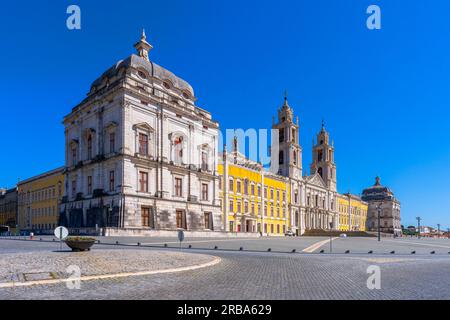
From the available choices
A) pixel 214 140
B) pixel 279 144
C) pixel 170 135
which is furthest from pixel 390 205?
pixel 170 135

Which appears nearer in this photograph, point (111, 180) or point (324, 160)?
point (111, 180)

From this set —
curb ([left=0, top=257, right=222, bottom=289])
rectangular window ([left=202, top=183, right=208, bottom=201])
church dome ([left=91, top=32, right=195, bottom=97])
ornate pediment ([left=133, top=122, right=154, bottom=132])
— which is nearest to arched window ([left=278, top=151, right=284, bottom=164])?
rectangular window ([left=202, top=183, right=208, bottom=201])

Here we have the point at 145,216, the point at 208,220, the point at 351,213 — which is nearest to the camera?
the point at 145,216

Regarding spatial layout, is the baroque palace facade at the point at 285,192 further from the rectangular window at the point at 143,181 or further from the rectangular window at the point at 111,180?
the rectangular window at the point at 111,180

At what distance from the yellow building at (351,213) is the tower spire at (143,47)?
2878 inches

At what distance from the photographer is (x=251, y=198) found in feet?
205

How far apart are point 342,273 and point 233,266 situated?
401cm

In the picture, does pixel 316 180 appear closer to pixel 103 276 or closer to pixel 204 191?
pixel 204 191

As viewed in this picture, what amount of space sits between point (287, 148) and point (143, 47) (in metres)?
42.2

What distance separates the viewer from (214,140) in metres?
51.3

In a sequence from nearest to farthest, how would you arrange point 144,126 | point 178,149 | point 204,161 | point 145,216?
point 145,216, point 144,126, point 178,149, point 204,161

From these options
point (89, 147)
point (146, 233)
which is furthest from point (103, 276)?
point (89, 147)

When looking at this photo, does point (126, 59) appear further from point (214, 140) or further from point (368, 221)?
point (368, 221)

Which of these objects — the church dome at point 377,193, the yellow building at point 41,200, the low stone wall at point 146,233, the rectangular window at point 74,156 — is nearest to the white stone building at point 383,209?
the church dome at point 377,193
